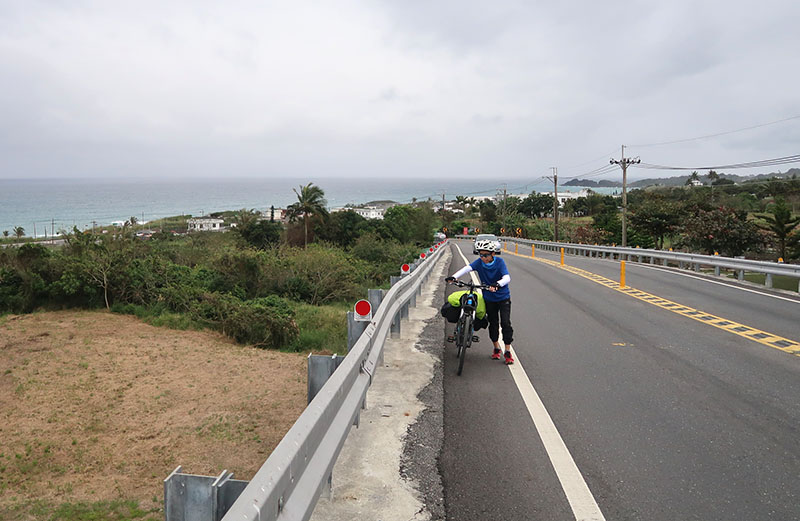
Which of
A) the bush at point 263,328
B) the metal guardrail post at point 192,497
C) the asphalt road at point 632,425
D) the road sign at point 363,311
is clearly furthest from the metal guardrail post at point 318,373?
the bush at point 263,328

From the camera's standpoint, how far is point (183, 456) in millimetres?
6297

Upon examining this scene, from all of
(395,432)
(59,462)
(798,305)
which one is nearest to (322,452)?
(395,432)

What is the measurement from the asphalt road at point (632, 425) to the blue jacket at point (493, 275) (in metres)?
0.90

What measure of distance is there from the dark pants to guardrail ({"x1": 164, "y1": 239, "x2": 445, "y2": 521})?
3160 mm

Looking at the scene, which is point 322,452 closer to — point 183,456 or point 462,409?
point 462,409

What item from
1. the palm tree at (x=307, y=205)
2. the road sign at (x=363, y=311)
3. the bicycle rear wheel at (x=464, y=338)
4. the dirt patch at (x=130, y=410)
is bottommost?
the dirt patch at (x=130, y=410)

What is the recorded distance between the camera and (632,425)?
5.59 m

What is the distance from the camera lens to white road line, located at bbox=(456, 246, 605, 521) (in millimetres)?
3941

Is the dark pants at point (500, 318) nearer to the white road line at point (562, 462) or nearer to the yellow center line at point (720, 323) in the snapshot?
the white road line at point (562, 462)

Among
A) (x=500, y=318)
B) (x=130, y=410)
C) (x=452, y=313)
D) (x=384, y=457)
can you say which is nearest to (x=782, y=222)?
(x=500, y=318)

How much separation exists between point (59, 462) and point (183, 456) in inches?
55.9

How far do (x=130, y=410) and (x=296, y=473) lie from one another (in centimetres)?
605

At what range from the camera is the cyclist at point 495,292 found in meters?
7.91

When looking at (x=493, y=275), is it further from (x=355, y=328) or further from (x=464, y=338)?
(x=355, y=328)
